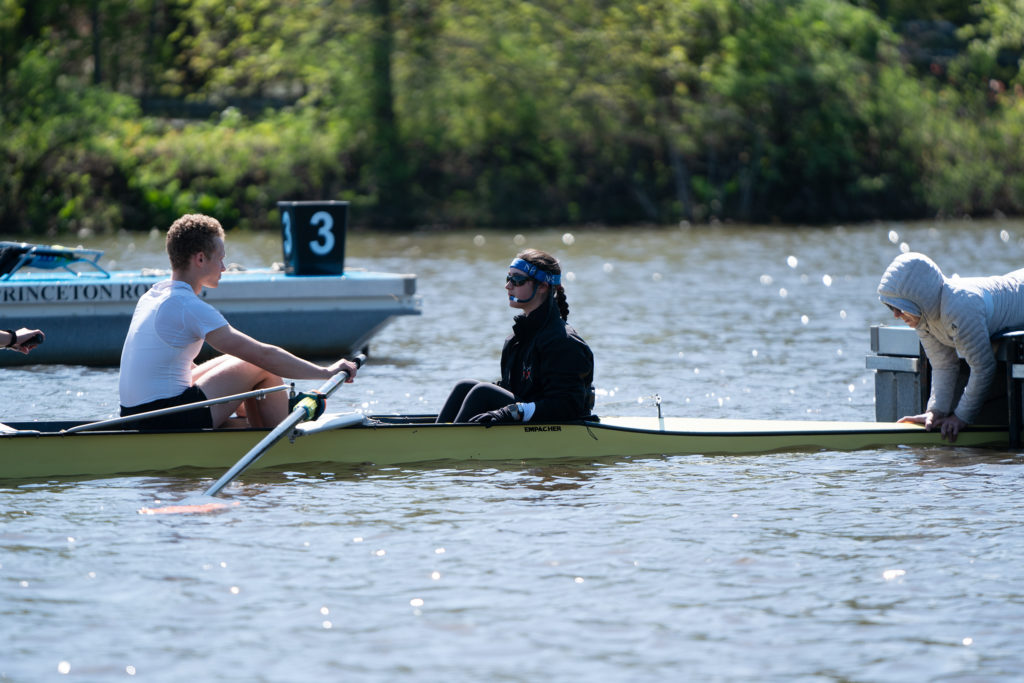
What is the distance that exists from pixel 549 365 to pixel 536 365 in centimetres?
13

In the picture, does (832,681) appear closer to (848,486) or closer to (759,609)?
(759,609)

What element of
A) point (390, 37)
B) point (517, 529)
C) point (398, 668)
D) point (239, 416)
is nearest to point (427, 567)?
point (517, 529)

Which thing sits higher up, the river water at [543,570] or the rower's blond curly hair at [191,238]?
the rower's blond curly hair at [191,238]

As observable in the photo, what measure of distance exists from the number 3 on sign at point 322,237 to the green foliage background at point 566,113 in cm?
1980

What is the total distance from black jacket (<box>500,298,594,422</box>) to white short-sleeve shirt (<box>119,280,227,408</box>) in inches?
63.2

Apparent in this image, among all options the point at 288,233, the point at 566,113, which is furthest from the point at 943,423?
the point at 566,113

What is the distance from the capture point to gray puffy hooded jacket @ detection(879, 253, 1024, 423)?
770cm

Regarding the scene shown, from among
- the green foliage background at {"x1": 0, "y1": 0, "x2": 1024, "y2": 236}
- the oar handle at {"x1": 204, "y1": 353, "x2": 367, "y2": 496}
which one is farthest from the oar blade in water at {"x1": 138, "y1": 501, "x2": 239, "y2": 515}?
the green foliage background at {"x1": 0, "y1": 0, "x2": 1024, "y2": 236}

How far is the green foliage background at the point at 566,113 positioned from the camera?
111 feet

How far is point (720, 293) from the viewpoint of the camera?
19.3 metres

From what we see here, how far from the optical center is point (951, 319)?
775 cm

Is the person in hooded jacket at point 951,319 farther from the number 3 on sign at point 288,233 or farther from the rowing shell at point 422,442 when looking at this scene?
the number 3 on sign at point 288,233

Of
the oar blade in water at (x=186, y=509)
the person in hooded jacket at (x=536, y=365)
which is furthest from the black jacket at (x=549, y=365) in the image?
the oar blade in water at (x=186, y=509)

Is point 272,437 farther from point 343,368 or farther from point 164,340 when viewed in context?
point 164,340
